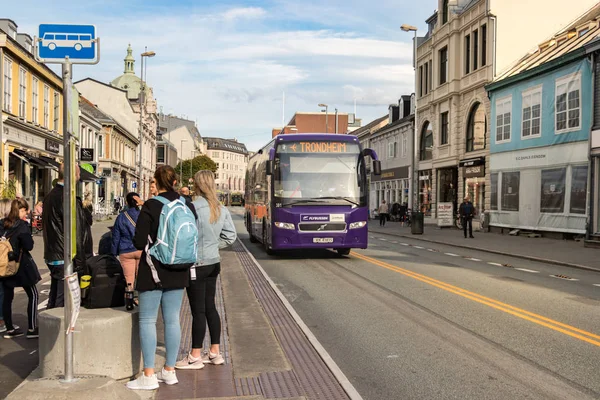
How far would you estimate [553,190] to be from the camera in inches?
1046

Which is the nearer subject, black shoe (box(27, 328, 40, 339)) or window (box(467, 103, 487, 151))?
black shoe (box(27, 328, 40, 339))

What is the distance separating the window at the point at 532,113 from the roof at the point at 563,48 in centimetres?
113

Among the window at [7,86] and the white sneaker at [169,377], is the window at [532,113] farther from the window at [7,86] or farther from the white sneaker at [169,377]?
the white sneaker at [169,377]

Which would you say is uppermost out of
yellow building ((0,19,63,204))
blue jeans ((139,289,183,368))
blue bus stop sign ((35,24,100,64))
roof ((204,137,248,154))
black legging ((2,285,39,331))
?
roof ((204,137,248,154))

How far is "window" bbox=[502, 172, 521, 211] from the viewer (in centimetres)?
2984

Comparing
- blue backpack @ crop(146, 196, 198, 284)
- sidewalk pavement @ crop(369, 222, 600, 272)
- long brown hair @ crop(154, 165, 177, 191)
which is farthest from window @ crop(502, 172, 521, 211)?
blue backpack @ crop(146, 196, 198, 284)

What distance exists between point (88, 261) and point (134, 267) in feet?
9.14

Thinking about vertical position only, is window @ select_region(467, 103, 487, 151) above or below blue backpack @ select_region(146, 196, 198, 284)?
above

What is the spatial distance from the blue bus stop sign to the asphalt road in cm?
357

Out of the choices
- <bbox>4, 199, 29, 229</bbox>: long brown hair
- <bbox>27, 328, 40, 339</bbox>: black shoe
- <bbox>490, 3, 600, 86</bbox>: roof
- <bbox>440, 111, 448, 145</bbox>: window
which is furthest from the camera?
<bbox>440, 111, 448, 145</bbox>: window

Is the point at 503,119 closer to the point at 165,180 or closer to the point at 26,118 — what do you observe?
the point at 26,118

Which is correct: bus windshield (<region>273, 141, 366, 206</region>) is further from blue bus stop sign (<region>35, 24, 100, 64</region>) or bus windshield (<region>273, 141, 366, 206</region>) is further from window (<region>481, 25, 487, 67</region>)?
window (<region>481, 25, 487, 67</region>)

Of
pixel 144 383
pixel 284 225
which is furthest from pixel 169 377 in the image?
pixel 284 225

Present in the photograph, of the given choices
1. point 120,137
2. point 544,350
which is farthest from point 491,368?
point 120,137
